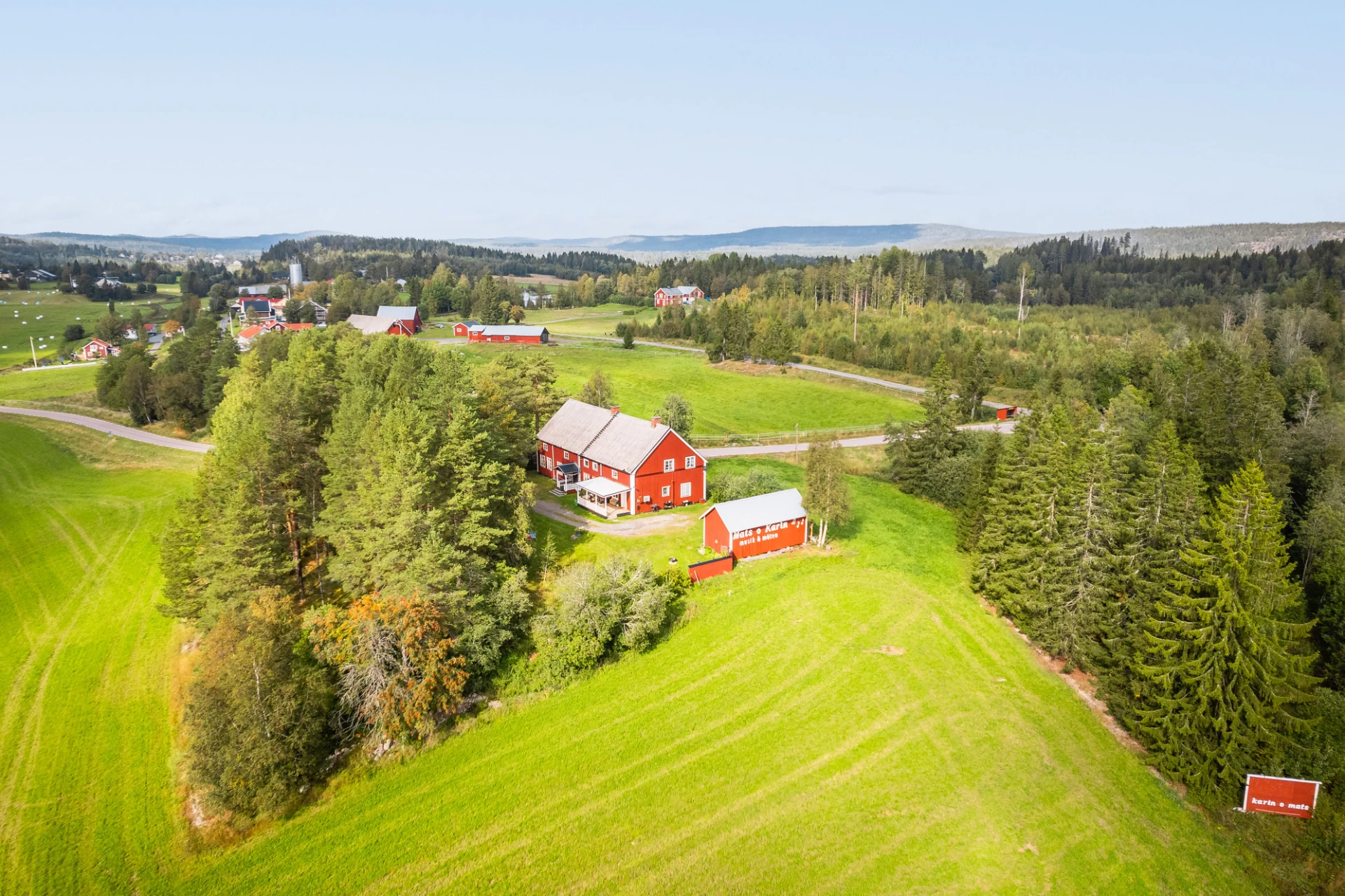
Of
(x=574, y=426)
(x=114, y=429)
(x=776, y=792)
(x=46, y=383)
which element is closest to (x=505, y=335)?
(x=114, y=429)

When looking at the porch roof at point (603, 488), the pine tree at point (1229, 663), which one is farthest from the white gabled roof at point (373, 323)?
the pine tree at point (1229, 663)

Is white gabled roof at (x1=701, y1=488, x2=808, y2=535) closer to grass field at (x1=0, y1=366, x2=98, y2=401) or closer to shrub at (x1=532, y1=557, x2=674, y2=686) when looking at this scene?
shrub at (x1=532, y1=557, x2=674, y2=686)

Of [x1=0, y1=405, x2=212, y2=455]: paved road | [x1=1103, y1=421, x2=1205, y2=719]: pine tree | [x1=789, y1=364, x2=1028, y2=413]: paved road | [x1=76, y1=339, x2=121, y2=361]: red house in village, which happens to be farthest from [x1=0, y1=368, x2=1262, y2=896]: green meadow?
[x1=76, y1=339, x2=121, y2=361]: red house in village

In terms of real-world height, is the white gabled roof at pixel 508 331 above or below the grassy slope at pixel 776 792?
above

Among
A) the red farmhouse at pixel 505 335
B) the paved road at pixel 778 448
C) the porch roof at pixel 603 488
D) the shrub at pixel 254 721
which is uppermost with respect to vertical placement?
the red farmhouse at pixel 505 335

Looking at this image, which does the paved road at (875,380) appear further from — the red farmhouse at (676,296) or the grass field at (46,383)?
the grass field at (46,383)

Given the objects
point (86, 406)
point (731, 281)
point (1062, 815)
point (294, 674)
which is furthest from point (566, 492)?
point (731, 281)
